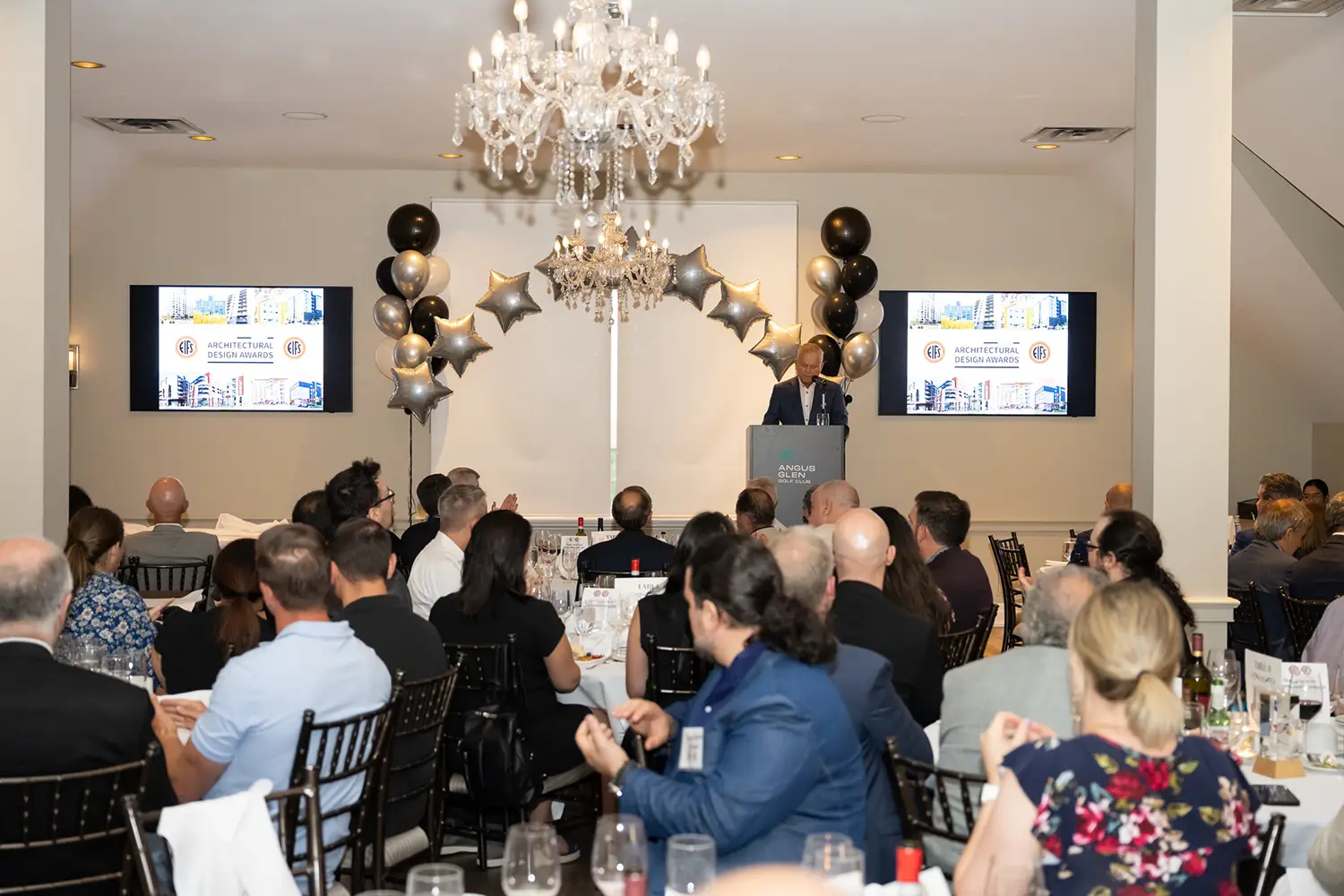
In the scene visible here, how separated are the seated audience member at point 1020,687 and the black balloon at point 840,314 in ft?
23.4

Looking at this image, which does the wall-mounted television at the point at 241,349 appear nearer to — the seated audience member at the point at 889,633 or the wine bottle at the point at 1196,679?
the seated audience member at the point at 889,633

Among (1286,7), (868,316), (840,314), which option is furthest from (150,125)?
(1286,7)

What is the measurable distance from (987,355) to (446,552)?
6.50m

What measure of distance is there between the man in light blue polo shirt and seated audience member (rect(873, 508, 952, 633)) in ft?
6.67

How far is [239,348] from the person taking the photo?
10.8 meters

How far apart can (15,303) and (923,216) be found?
24.4 feet

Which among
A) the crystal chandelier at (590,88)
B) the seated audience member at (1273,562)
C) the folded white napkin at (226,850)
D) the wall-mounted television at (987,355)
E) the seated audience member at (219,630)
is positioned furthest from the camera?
the wall-mounted television at (987,355)

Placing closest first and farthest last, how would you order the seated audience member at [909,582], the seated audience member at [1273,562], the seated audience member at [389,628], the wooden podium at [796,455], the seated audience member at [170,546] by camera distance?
the seated audience member at [389,628]
the seated audience member at [909,582]
the seated audience member at [1273,562]
the seated audience member at [170,546]
the wooden podium at [796,455]

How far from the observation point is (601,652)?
5.25 m

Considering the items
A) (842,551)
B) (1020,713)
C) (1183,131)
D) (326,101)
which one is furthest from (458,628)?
(326,101)

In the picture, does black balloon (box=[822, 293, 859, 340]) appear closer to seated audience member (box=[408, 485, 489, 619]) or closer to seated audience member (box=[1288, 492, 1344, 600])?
seated audience member (box=[1288, 492, 1344, 600])

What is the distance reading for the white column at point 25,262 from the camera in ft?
18.0

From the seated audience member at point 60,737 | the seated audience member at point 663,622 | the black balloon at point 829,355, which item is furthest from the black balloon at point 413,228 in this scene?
the seated audience member at point 60,737

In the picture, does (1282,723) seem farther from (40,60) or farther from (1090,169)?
(1090,169)
